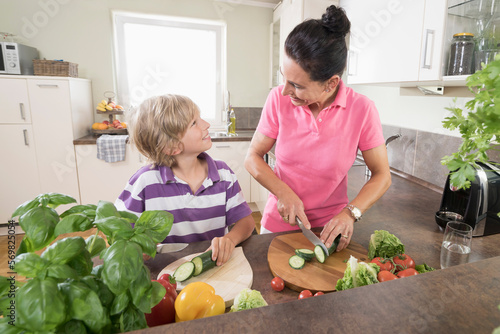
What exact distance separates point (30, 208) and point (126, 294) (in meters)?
0.15

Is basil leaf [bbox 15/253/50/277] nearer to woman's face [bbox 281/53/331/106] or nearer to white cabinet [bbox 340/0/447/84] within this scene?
woman's face [bbox 281/53/331/106]

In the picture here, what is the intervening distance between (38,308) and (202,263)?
632 millimetres

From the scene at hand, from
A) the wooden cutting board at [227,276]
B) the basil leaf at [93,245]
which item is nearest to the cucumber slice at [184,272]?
the wooden cutting board at [227,276]

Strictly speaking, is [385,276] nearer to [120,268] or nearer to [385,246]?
[385,246]

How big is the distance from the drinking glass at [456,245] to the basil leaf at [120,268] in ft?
2.90

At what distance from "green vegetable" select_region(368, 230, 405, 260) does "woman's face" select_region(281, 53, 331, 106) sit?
Answer: 19.8 inches

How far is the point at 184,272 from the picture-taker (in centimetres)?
80

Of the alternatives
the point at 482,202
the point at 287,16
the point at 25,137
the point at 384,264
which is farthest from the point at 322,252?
the point at 25,137

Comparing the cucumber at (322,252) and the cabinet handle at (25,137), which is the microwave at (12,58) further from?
the cucumber at (322,252)

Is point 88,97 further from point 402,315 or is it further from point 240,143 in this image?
point 402,315

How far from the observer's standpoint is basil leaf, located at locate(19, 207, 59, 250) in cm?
29

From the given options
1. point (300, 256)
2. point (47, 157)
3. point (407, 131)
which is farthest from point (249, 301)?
point (47, 157)

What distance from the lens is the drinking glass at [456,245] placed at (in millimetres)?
858

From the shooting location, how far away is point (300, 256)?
0.89 metres
